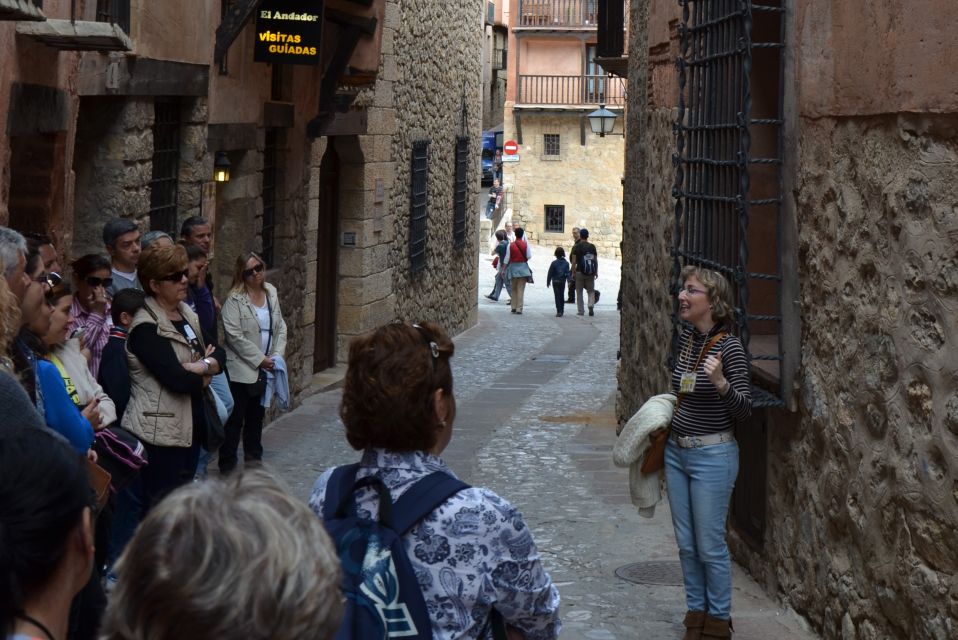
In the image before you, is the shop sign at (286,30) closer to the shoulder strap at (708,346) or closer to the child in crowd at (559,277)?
the shoulder strap at (708,346)

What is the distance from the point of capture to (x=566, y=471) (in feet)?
33.3

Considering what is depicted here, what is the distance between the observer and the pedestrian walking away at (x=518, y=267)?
26625 millimetres

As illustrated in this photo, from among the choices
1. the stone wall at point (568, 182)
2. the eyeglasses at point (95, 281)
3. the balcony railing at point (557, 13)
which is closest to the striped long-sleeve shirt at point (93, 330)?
the eyeglasses at point (95, 281)

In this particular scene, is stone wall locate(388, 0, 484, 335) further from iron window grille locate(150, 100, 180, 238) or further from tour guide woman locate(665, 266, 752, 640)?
tour guide woman locate(665, 266, 752, 640)

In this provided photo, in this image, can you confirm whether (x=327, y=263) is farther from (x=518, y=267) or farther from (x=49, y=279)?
(x=518, y=267)

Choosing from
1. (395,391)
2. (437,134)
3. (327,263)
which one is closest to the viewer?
(395,391)

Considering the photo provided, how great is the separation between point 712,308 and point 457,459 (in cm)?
498

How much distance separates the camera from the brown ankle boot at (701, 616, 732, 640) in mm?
5852

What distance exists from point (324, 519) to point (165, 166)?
732 cm

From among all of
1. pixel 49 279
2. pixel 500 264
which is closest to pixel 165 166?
pixel 49 279

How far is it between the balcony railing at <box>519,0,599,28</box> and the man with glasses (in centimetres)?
3767

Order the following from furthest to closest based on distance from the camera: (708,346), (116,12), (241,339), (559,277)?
(559,277)
(241,339)
(116,12)
(708,346)

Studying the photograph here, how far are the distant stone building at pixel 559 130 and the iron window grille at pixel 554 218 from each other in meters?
0.03

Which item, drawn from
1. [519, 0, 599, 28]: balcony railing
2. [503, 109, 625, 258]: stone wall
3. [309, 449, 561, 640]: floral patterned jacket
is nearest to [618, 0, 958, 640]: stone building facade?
[309, 449, 561, 640]: floral patterned jacket
